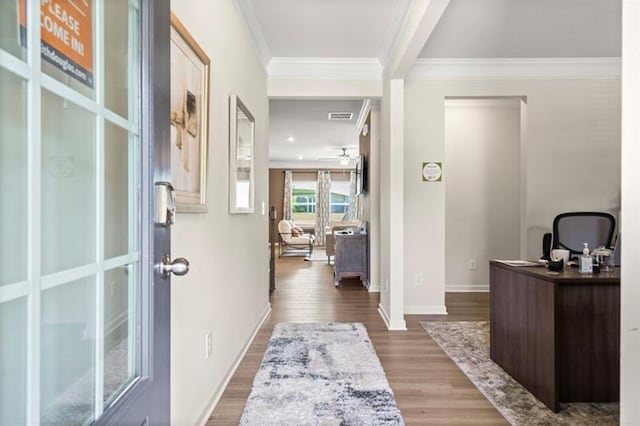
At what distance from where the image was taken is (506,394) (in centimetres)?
204

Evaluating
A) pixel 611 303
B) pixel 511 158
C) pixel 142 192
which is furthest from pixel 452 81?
pixel 142 192

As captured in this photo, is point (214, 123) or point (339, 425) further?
point (214, 123)

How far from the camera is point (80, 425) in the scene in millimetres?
673

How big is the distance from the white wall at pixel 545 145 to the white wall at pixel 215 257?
1698 mm

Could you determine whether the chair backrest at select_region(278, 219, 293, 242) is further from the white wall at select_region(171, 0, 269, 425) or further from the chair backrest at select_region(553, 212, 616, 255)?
the chair backrest at select_region(553, 212, 616, 255)

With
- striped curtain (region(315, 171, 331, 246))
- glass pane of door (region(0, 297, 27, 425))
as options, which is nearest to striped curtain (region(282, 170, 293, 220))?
striped curtain (region(315, 171, 331, 246))

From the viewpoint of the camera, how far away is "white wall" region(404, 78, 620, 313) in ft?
12.0

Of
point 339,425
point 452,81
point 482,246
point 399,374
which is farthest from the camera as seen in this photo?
point 482,246

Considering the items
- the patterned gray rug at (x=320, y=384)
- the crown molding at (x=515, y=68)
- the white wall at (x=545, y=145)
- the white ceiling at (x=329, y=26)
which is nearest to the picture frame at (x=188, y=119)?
the patterned gray rug at (x=320, y=384)

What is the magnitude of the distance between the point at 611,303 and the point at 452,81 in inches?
100

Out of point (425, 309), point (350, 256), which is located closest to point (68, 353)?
point (425, 309)

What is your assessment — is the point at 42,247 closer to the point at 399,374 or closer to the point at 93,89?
the point at 93,89

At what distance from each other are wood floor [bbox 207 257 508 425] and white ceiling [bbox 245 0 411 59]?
8.18ft

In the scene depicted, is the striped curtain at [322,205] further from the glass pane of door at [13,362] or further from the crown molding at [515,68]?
the glass pane of door at [13,362]
